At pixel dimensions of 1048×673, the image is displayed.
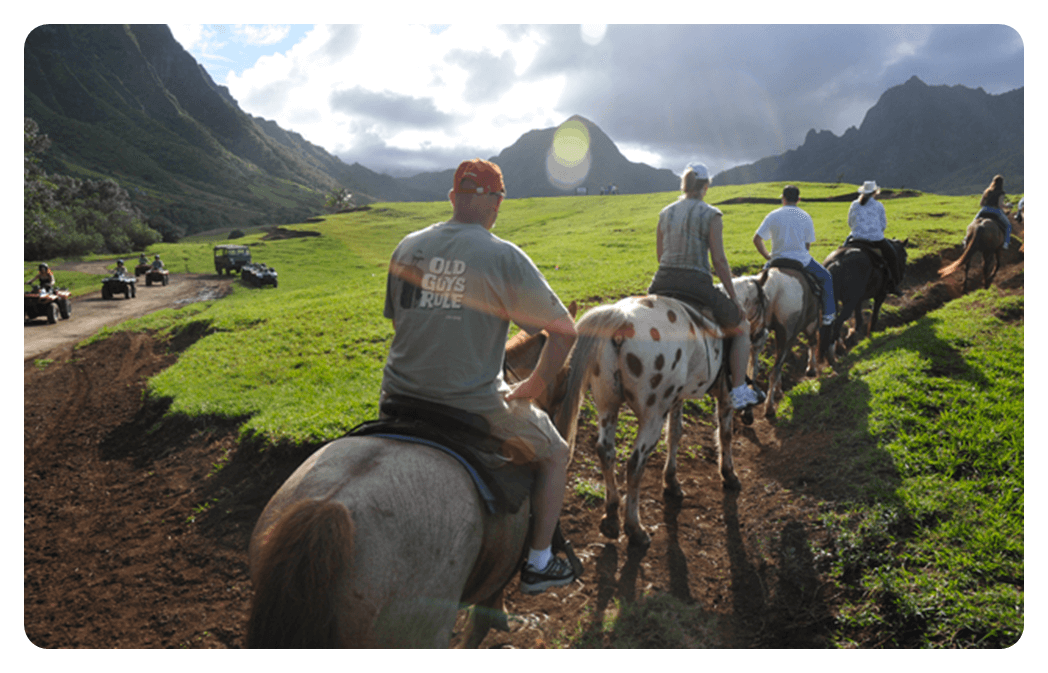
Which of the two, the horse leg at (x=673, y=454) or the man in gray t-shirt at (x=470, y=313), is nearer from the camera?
the man in gray t-shirt at (x=470, y=313)

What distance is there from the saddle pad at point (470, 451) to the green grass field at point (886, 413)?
9.51 ft

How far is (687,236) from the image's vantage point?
16.9ft

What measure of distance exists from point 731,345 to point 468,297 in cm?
416

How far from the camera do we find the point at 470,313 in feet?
8.10

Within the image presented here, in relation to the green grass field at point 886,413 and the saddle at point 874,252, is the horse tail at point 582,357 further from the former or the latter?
the saddle at point 874,252

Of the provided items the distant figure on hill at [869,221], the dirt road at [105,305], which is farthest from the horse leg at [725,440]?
the dirt road at [105,305]

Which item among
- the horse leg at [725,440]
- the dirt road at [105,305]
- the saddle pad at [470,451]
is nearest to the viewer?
the saddle pad at [470,451]

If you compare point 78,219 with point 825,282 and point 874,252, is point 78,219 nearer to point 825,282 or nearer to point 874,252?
point 825,282

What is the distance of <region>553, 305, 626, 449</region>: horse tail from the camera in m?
3.83

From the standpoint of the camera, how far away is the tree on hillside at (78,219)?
7431mm

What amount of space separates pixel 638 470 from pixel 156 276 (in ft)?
110

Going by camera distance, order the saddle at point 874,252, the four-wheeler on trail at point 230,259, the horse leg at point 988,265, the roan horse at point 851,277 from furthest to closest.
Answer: the four-wheeler on trail at point 230,259, the horse leg at point 988,265, the saddle at point 874,252, the roan horse at point 851,277

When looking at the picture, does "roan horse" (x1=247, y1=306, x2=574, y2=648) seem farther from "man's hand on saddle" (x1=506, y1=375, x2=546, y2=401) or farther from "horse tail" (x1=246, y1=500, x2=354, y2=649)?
"man's hand on saddle" (x1=506, y1=375, x2=546, y2=401)

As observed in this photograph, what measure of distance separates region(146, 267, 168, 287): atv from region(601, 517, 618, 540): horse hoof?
1304 inches
